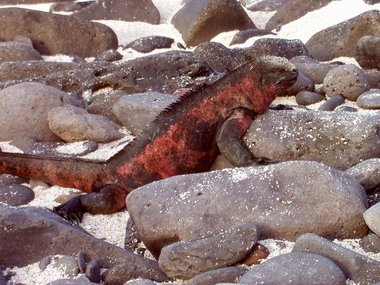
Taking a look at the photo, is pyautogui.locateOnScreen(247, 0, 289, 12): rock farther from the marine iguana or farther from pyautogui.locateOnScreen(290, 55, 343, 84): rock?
the marine iguana

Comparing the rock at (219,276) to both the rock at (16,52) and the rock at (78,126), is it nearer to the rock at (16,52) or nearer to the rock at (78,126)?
the rock at (78,126)

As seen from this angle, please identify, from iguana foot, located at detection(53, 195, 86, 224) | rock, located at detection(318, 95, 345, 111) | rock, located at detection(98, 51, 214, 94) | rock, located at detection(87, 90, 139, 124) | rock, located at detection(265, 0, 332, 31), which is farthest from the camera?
rock, located at detection(265, 0, 332, 31)

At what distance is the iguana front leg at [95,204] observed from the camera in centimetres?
419

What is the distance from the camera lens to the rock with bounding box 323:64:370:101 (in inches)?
222

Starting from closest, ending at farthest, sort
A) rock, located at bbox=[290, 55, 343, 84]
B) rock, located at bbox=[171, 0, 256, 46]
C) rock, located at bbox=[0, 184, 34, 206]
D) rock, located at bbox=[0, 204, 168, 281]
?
rock, located at bbox=[0, 204, 168, 281] < rock, located at bbox=[0, 184, 34, 206] < rock, located at bbox=[290, 55, 343, 84] < rock, located at bbox=[171, 0, 256, 46]

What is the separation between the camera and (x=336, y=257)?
9.66 ft

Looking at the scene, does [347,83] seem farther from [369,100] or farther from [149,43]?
[149,43]

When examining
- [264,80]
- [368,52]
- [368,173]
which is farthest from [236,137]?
[368,52]

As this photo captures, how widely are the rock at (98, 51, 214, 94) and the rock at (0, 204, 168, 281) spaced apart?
3.02 meters

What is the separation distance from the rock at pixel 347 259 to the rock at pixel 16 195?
2005mm

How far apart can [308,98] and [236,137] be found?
5.30ft

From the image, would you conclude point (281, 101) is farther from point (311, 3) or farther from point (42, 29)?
point (42, 29)

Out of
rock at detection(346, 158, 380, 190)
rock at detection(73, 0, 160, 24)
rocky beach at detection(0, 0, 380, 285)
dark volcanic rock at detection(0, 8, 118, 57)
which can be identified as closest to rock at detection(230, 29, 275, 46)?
rocky beach at detection(0, 0, 380, 285)

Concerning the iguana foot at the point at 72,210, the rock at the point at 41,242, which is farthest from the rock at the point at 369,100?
the rock at the point at 41,242
